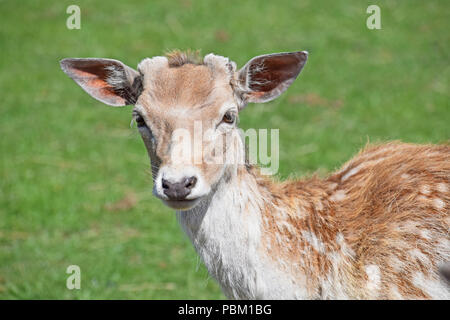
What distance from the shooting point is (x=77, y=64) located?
157 inches

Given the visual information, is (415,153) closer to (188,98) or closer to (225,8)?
(188,98)

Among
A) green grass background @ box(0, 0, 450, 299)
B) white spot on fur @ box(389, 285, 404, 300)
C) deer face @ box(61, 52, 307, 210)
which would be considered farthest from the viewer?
green grass background @ box(0, 0, 450, 299)

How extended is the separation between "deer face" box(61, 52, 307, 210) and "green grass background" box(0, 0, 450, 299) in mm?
484

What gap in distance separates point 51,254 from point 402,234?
3.99m

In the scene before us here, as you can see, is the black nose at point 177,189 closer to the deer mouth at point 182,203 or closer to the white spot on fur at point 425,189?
the deer mouth at point 182,203

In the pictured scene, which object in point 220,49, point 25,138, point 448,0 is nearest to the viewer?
point 25,138

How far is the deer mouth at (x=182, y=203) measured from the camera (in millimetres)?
3203

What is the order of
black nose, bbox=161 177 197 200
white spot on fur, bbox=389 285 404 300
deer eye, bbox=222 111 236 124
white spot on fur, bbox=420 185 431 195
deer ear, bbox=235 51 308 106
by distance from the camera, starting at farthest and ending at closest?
1. deer ear, bbox=235 51 308 106
2. white spot on fur, bbox=420 185 431 195
3. deer eye, bbox=222 111 236 124
4. white spot on fur, bbox=389 285 404 300
5. black nose, bbox=161 177 197 200

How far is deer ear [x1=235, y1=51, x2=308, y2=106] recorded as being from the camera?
151 inches

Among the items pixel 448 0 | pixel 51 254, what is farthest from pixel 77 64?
pixel 448 0

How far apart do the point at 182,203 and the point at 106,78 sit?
1260 millimetres

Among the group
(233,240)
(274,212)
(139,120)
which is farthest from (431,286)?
(139,120)

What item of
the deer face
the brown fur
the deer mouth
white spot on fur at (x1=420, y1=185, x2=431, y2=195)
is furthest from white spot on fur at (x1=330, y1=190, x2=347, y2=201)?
the deer mouth

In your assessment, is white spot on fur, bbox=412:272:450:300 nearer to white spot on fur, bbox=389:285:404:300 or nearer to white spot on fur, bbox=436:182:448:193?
white spot on fur, bbox=389:285:404:300
